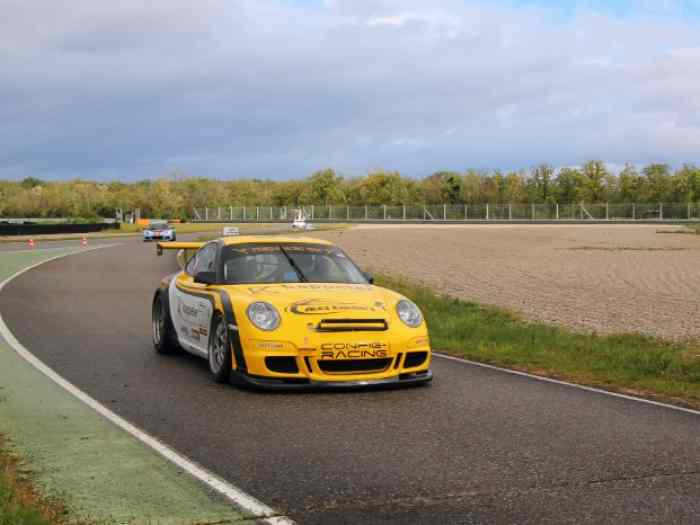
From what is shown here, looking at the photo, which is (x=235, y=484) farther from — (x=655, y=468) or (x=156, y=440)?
(x=655, y=468)

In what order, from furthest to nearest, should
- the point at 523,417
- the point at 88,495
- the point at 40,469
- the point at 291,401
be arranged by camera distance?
the point at 291,401 < the point at 523,417 < the point at 40,469 < the point at 88,495

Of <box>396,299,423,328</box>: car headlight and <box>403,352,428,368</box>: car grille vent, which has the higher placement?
<box>396,299,423,328</box>: car headlight

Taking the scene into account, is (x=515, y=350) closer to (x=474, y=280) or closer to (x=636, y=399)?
(x=636, y=399)

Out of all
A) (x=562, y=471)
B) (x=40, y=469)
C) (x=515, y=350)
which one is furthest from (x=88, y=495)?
(x=515, y=350)

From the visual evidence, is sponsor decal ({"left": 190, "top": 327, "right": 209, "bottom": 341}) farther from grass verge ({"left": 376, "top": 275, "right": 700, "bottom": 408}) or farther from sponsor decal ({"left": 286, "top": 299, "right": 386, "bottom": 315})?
Answer: grass verge ({"left": 376, "top": 275, "right": 700, "bottom": 408})

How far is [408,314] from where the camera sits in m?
8.91

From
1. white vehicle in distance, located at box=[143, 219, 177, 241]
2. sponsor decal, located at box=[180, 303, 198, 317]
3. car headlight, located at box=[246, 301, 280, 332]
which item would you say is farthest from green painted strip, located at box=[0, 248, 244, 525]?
white vehicle in distance, located at box=[143, 219, 177, 241]

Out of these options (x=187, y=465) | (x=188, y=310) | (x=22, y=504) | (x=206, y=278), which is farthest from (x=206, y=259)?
(x=22, y=504)

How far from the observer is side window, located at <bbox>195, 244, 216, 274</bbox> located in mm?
10375

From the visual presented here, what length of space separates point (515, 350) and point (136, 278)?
49.1 ft

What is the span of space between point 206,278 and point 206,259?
103 cm

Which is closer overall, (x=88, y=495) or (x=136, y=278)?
(x=88, y=495)

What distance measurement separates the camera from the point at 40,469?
5887 millimetres

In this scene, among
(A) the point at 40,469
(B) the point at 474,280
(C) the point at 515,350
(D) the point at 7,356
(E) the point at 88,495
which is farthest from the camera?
(B) the point at 474,280
